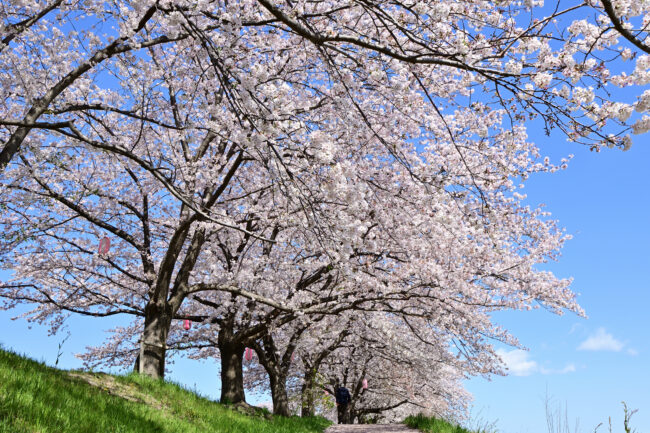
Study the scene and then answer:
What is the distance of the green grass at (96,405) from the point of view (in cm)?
502

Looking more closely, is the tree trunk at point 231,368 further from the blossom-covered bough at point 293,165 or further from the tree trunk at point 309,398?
the tree trunk at point 309,398

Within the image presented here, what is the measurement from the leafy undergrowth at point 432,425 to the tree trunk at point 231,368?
4.49m

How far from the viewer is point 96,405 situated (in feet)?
20.4

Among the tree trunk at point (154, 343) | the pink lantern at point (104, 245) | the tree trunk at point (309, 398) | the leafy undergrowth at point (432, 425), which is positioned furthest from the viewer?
the tree trunk at point (309, 398)

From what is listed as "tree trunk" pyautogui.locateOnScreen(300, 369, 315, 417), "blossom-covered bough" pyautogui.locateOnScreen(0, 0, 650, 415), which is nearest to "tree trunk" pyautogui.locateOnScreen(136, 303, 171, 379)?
"blossom-covered bough" pyautogui.locateOnScreen(0, 0, 650, 415)

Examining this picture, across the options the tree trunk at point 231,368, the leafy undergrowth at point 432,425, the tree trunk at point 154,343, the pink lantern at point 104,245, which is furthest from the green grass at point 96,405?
the pink lantern at point 104,245

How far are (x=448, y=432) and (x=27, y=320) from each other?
1343cm

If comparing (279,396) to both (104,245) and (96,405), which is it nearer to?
(104,245)

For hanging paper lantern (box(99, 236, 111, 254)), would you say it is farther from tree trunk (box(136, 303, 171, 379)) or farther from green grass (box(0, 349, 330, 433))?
green grass (box(0, 349, 330, 433))

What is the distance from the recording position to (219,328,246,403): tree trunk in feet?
44.2

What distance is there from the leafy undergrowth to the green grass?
9.30ft

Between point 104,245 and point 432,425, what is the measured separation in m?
8.96

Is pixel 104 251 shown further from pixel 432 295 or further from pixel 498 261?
pixel 498 261

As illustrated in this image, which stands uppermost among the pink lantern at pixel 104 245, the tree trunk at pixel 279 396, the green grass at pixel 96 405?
the pink lantern at pixel 104 245
